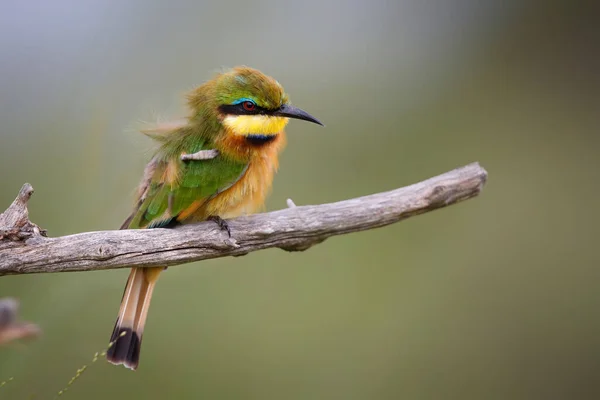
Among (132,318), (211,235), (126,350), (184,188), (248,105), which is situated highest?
(248,105)

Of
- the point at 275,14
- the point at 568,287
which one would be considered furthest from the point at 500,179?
the point at 275,14

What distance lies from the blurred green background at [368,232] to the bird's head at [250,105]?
1.66 ft

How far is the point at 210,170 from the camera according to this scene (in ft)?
7.39

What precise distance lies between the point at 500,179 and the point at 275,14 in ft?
5.39

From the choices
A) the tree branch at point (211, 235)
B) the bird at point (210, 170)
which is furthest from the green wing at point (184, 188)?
the tree branch at point (211, 235)

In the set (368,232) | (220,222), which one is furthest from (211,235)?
(368,232)

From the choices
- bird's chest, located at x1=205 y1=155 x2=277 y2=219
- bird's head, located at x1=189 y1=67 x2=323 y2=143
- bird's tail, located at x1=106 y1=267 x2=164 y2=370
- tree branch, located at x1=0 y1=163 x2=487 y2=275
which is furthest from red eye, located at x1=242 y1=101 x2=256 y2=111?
bird's tail, located at x1=106 y1=267 x2=164 y2=370

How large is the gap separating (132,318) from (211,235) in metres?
0.47

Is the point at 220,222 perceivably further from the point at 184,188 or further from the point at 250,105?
the point at 250,105

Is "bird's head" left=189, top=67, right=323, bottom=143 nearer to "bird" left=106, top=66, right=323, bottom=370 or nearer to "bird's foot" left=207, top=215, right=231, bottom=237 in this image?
"bird" left=106, top=66, right=323, bottom=370

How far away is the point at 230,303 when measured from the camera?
3.41 m

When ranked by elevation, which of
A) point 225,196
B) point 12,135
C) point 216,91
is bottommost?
point 225,196

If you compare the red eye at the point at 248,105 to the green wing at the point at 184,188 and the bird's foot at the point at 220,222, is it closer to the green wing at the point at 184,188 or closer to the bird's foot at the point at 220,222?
the green wing at the point at 184,188

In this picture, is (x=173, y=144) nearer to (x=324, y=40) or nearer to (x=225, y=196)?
(x=225, y=196)
